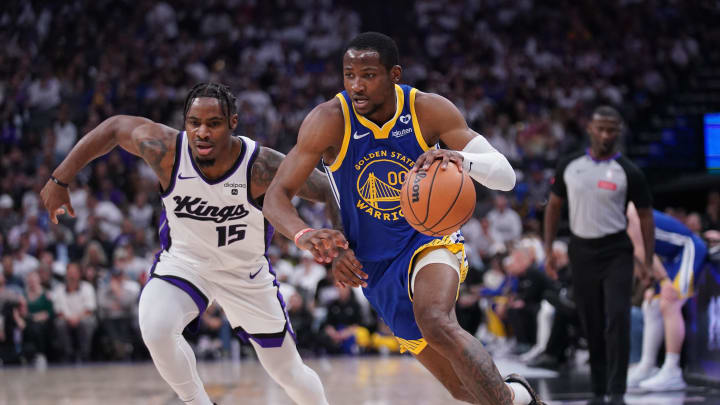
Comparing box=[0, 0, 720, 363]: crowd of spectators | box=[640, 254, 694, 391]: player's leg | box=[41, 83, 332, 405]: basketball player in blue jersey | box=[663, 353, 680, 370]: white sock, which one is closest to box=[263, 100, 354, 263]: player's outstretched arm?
box=[41, 83, 332, 405]: basketball player in blue jersey

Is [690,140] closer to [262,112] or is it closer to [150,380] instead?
[262,112]

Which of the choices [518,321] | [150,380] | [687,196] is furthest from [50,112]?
[687,196]

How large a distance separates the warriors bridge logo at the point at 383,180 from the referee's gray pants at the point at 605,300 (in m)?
2.69

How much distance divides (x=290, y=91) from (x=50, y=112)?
4212 mm

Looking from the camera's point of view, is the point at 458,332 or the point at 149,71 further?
the point at 149,71

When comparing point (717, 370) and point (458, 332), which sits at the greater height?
point (458, 332)

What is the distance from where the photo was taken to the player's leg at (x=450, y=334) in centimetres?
369

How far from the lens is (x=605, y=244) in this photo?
639cm

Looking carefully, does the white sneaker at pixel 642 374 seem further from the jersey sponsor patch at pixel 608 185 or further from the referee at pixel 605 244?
the jersey sponsor patch at pixel 608 185

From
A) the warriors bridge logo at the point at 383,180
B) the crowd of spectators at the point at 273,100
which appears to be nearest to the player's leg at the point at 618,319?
the warriors bridge logo at the point at 383,180

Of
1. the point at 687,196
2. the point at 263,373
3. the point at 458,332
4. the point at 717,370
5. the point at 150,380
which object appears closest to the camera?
the point at 458,332

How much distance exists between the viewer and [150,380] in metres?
9.27

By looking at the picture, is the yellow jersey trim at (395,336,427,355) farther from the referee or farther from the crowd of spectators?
the crowd of spectators

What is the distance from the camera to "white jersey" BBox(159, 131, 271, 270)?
4758 mm
